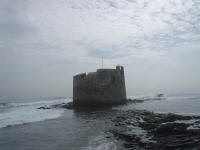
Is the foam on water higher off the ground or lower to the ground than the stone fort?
lower

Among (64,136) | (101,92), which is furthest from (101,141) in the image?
(101,92)

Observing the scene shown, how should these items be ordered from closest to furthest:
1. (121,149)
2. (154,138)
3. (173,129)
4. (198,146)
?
(198,146)
(121,149)
(154,138)
(173,129)

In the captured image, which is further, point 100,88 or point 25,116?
point 100,88

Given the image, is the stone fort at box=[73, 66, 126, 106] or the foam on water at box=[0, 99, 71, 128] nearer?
the foam on water at box=[0, 99, 71, 128]

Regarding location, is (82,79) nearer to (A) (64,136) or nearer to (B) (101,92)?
(B) (101,92)

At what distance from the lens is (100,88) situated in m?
18.0

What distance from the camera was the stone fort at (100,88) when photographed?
18016 millimetres

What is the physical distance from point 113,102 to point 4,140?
12.9 m

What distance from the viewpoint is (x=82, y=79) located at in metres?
19.0

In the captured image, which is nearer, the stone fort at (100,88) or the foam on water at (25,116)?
the foam on water at (25,116)

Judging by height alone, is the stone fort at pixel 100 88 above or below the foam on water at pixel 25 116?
above

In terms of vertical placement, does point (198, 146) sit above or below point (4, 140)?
above

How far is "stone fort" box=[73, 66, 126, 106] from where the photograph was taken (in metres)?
18.0

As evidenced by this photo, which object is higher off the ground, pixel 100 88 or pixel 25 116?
pixel 100 88
